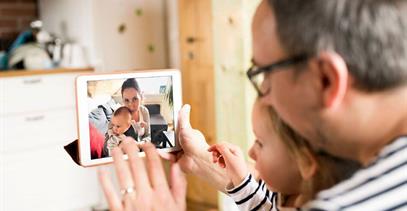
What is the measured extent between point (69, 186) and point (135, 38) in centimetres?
99

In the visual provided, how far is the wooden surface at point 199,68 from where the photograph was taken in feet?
9.89

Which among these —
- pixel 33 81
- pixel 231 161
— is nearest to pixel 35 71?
pixel 33 81

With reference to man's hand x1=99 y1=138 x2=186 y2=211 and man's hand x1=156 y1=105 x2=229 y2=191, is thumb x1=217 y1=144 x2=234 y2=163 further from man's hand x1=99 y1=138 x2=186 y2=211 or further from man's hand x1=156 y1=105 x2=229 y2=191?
man's hand x1=99 y1=138 x2=186 y2=211

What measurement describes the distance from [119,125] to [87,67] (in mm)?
2122

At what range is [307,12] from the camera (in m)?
0.54

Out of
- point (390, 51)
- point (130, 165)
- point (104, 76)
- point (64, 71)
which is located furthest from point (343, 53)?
point (64, 71)

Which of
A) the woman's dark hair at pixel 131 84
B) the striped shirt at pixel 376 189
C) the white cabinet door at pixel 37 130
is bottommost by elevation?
the white cabinet door at pixel 37 130

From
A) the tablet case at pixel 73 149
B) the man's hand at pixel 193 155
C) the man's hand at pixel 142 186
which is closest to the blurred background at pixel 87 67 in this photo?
the man's hand at pixel 193 155

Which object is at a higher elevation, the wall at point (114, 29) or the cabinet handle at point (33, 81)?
the wall at point (114, 29)

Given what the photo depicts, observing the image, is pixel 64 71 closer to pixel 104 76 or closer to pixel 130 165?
pixel 104 76

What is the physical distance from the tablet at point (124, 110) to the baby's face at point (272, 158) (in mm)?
230

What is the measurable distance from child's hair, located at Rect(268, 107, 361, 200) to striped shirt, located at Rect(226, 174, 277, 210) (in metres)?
0.23

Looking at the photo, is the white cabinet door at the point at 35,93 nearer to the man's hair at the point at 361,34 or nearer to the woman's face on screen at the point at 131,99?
the woman's face on screen at the point at 131,99

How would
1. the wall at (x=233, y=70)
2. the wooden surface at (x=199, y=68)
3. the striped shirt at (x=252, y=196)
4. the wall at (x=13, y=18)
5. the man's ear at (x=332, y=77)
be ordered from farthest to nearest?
the wall at (x=13, y=18)
the wooden surface at (x=199, y=68)
the wall at (x=233, y=70)
the striped shirt at (x=252, y=196)
the man's ear at (x=332, y=77)
